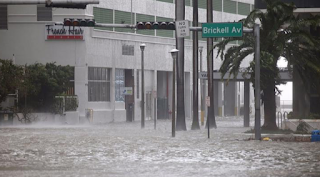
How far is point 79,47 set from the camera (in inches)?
2608

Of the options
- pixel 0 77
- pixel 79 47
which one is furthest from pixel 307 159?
pixel 79 47

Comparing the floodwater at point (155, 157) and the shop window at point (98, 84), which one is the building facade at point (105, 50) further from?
the floodwater at point (155, 157)

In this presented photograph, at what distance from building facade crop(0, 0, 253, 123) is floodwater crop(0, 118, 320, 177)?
2312cm

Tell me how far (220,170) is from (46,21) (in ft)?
146

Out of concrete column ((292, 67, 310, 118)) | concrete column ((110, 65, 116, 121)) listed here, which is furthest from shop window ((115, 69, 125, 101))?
concrete column ((292, 67, 310, 118))

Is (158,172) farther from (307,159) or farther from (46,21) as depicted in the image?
(46,21)

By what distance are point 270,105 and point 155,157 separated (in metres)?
19.2

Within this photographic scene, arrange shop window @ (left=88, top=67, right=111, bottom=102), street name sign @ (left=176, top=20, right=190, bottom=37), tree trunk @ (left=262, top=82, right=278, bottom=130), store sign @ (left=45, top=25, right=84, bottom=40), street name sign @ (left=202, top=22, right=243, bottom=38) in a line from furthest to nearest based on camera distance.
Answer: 1. shop window @ (left=88, top=67, right=111, bottom=102)
2. store sign @ (left=45, top=25, right=84, bottom=40)
3. tree trunk @ (left=262, top=82, right=278, bottom=130)
4. street name sign @ (left=176, top=20, right=190, bottom=37)
5. street name sign @ (left=202, top=22, right=243, bottom=38)

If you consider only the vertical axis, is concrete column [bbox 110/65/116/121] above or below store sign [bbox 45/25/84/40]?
below

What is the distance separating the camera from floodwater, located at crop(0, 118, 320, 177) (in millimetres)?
22531

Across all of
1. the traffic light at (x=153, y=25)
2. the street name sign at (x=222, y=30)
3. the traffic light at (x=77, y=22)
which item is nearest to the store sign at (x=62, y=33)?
the traffic light at (x=77, y=22)

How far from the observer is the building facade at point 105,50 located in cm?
6581

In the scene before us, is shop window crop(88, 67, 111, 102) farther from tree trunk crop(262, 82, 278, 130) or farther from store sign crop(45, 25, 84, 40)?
tree trunk crop(262, 82, 278, 130)

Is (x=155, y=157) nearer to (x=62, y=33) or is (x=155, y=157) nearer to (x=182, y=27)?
(x=182, y=27)
